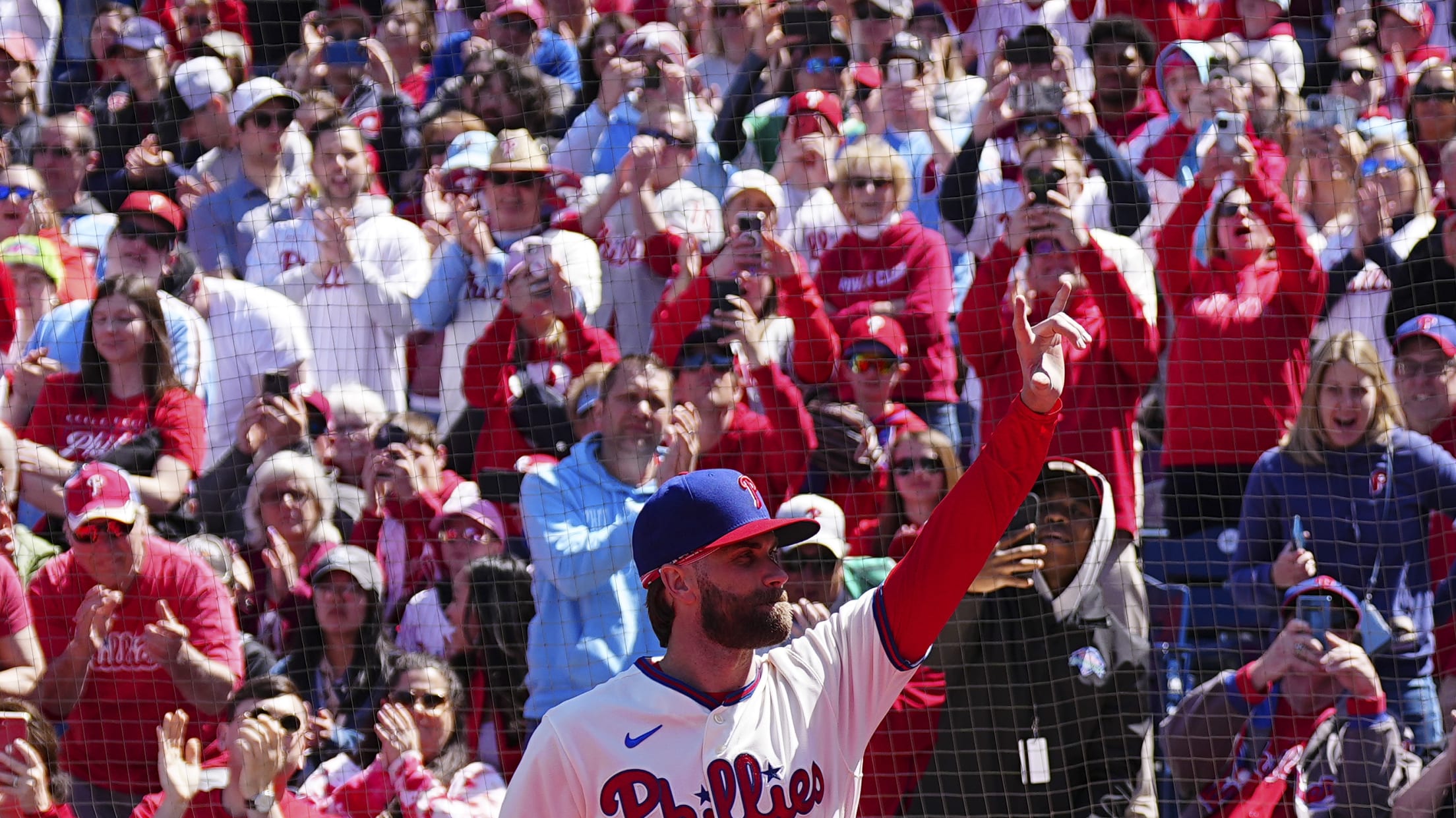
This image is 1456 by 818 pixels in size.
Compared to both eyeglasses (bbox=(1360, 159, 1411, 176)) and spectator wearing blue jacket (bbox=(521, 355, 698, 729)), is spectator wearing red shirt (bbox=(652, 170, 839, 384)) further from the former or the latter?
eyeglasses (bbox=(1360, 159, 1411, 176))

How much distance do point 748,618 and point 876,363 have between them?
2.84m

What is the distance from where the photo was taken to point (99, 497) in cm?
457

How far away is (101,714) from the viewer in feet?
14.7

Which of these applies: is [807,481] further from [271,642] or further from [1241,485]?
[271,642]

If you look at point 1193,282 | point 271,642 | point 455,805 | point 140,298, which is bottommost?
point 455,805

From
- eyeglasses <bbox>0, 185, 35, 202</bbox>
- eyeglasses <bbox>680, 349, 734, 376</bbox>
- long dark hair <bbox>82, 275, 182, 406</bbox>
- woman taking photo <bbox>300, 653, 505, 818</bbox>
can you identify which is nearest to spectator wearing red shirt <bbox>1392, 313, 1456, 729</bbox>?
eyeglasses <bbox>680, 349, 734, 376</bbox>

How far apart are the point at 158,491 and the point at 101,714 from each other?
0.74 metres

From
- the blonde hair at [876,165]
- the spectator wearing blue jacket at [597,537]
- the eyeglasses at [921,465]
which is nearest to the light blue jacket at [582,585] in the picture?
the spectator wearing blue jacket at [597,537]

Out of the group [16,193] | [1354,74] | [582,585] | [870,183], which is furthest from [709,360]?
[16,193]

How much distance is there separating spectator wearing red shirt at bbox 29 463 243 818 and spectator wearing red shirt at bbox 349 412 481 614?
0.46 metres

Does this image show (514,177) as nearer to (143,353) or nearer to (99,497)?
(143,353)

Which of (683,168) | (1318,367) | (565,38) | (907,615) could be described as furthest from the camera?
(565,38)

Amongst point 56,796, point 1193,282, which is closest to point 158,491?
point 56,796

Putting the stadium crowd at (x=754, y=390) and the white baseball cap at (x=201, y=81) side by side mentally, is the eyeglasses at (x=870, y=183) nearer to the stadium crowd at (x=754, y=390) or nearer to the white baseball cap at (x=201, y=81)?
the stadium crowd at (x=754, y=390)
